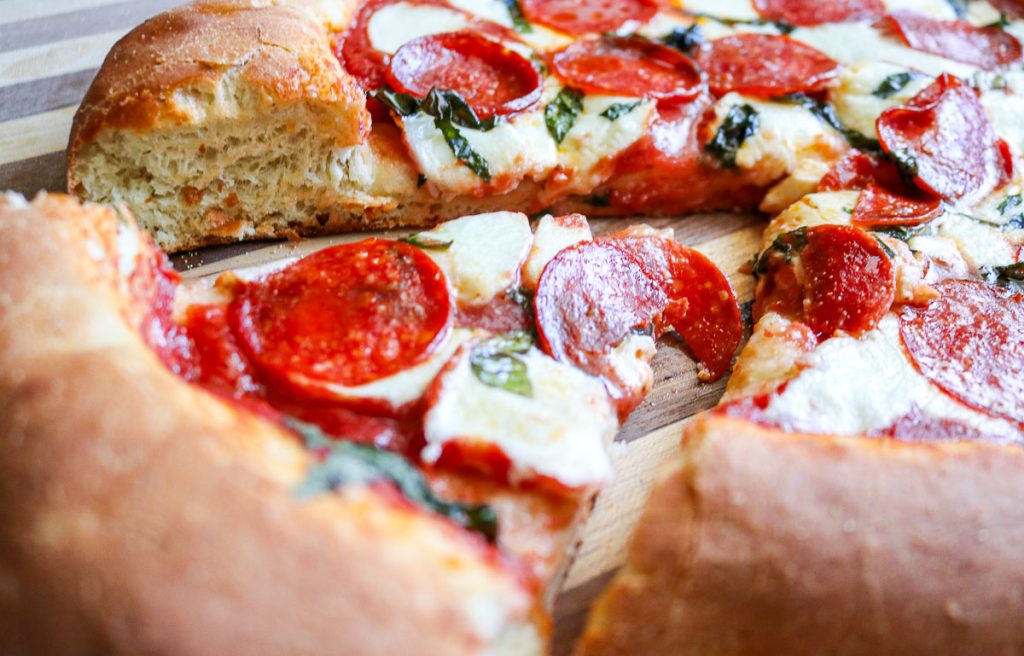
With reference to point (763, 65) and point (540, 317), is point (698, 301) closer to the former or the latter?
point (540, 317)

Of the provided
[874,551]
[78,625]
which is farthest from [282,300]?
[874,551]

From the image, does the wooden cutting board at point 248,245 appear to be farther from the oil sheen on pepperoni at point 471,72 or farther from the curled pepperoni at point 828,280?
the oil sheen on pepperoni at point 471,72

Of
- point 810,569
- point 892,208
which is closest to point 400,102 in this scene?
point 892,208

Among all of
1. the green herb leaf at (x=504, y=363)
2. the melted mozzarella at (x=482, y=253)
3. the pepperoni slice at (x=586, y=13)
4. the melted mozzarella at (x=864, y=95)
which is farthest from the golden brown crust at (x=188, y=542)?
the melted mozzarella at (x=864, y=95)

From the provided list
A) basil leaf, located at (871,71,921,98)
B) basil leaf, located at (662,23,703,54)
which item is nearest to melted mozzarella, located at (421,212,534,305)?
basil leaf, located at (662,23,703,54)

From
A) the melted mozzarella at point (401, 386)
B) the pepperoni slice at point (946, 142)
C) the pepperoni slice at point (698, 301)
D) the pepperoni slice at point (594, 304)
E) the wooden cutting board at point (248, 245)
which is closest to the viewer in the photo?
the melted mozzarella at point (401, 386)

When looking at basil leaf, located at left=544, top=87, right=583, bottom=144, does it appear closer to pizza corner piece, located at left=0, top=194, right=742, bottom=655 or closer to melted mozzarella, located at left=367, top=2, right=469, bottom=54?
pizza corner piece, located at left=0, top=194, right=742, bottom=655
